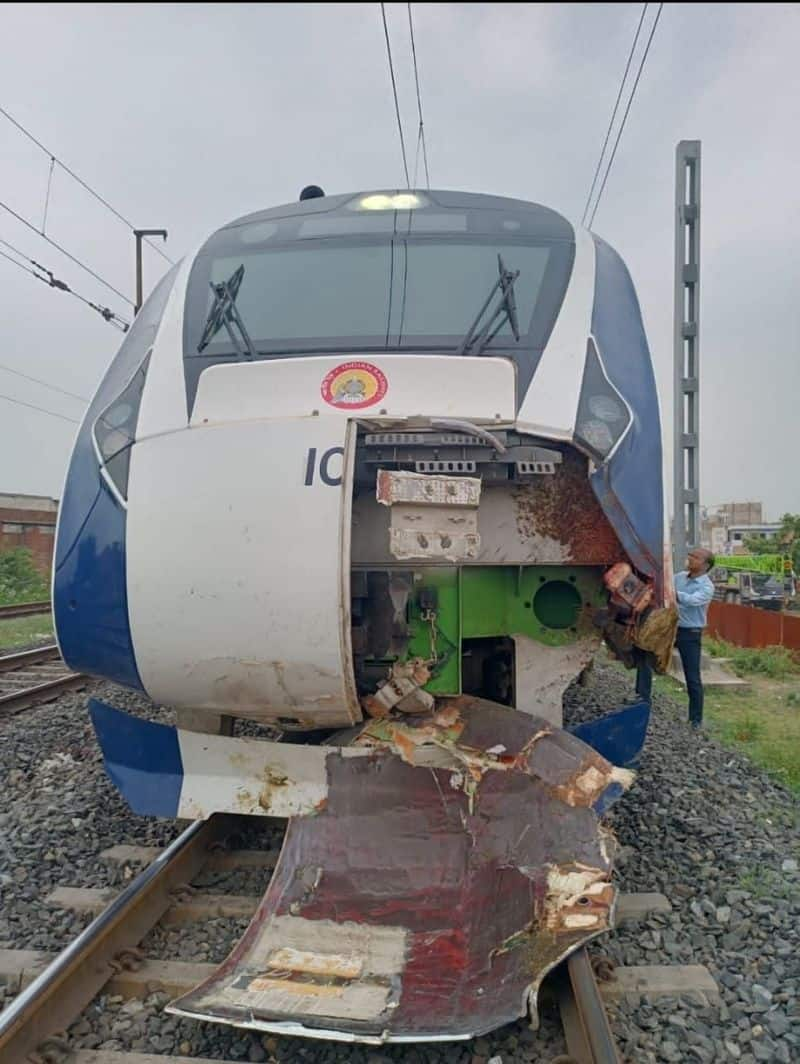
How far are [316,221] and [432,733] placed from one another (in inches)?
103

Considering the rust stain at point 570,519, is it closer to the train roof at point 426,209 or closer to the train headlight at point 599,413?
the train headlight at point 599,413

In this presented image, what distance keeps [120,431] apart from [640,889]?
8.86 ft

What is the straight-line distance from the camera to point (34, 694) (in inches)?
283

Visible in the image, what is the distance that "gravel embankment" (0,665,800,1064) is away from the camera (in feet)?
7.88

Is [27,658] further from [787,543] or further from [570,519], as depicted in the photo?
[787,543]

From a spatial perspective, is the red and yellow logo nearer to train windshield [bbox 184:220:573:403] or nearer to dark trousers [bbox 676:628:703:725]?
train windshield [bbox 184:220:573:403]

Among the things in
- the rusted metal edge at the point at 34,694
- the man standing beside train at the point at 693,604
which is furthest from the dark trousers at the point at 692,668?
the rusted metal edge at the point at 34,694

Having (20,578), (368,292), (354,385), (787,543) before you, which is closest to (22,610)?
(20,578)

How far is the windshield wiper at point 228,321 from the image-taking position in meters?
3.57

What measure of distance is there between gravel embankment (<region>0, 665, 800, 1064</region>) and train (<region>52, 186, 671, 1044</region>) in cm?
16

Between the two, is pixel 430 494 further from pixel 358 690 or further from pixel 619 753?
pixel 619 753

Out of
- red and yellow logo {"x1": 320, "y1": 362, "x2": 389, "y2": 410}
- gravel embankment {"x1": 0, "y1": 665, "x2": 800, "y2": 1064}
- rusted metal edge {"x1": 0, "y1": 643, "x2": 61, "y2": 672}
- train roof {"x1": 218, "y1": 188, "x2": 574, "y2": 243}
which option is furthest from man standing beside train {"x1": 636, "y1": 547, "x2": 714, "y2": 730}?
rusted metal edge {"x1": 0, "y1": 643, "x2": 61, "y2": 672}

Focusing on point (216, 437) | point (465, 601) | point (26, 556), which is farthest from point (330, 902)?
point (26, 556)

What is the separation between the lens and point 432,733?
3.17 m
